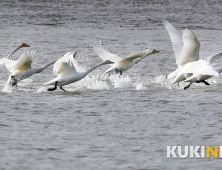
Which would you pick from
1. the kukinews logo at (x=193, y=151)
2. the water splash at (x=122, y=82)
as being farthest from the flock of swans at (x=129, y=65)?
the kukinews logo at (x=193, y=151)

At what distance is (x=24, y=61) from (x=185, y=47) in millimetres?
3994

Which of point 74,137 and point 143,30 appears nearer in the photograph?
point 74,137

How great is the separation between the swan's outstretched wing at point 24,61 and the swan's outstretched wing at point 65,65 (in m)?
0.66

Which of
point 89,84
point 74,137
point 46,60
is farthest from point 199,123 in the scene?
point 46,60

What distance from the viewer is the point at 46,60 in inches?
678

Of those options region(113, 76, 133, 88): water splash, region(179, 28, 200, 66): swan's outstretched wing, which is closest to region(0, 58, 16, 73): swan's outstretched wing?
region(113, 76, 133, 88): water splash

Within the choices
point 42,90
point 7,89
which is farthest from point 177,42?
point 7,89

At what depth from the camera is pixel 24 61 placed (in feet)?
42.6

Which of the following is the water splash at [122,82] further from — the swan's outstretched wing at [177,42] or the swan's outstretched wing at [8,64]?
the swan's outstretched wing at [8,64]

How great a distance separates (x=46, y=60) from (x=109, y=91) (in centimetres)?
475

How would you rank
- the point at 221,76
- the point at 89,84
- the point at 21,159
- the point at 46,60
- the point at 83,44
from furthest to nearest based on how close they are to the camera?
the point at 83,44
the point at 46,60
the point at 221,76
the point at 89,84
the point at 21,159

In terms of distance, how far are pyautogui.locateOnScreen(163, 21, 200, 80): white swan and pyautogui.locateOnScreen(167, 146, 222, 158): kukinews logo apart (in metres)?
5.40

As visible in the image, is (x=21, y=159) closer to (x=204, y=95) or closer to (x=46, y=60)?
(x=204, y=95)

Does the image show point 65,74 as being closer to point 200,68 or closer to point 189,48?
point 200,68
